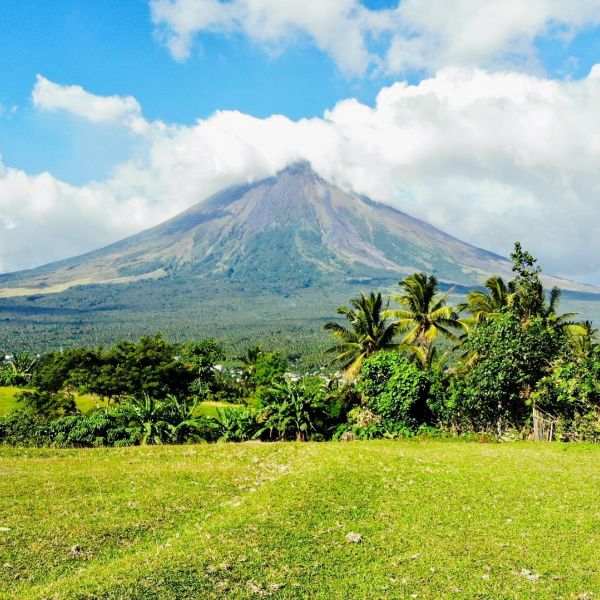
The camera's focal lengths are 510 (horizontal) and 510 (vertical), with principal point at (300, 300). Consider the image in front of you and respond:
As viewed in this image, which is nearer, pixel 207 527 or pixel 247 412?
pixel 207 527

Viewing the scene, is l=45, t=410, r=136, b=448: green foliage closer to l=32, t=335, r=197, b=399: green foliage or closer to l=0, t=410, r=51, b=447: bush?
l=0, t=410, r=51, b=447: bush

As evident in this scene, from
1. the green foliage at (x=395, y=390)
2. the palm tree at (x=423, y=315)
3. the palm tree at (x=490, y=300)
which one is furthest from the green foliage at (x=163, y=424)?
the palm tree at (x=490, y=300)

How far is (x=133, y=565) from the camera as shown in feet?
28.4

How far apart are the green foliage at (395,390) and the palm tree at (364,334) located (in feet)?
13.9

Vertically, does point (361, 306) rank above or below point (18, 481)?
above

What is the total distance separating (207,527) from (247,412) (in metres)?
13.3

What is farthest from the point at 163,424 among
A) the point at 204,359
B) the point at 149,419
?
the point at 204,359

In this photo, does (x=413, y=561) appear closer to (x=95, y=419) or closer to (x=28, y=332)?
(x=95, y=419)

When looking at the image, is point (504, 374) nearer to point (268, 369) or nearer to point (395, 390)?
point (395, 390)

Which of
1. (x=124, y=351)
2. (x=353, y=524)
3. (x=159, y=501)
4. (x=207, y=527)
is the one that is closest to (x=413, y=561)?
(x=353, y=524)

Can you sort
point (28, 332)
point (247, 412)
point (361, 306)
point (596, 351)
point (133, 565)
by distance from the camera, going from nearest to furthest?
point (133, 565)
point (596, 351)
point (247, 412)
point (361, 306)
point (28, 332)

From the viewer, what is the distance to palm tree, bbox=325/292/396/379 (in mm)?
30172

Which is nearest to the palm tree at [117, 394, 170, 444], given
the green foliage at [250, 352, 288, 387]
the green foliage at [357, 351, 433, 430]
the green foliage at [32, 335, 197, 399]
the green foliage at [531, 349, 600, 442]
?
the green foliage at [357, 351, 433, 430]

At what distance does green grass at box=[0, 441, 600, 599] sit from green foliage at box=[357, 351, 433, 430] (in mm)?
7004
